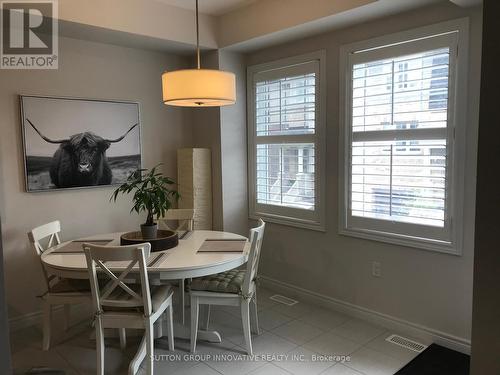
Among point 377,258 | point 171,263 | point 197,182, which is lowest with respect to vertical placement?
point 377,258

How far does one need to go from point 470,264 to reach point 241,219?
222cm

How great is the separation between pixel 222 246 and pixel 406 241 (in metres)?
1.38

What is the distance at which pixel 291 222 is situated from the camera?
3.79 metres

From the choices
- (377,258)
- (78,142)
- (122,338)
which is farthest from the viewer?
(78,142)

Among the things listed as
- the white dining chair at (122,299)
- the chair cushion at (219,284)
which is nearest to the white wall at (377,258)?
the chair cushion at (219,284)

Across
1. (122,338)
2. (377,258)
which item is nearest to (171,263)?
(122,338)

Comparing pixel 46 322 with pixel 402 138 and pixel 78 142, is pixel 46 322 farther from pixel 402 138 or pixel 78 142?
pixel 402 138

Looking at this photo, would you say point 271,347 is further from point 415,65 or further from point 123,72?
point 123,72

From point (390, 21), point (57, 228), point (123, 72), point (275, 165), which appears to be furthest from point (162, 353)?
point (390, 21)

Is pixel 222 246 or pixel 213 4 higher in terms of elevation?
pixel 213 4

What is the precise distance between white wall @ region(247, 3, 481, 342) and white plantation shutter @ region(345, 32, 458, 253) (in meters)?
A: 0.13

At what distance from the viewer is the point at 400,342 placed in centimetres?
292

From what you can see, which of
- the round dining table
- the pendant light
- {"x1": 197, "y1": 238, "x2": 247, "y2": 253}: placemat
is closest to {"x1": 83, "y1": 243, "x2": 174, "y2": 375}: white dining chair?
the round dining table

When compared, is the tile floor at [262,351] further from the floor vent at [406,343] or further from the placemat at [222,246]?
the placemat at [222,246]
